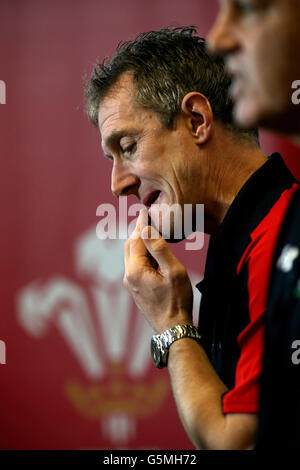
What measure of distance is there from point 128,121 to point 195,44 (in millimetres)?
212

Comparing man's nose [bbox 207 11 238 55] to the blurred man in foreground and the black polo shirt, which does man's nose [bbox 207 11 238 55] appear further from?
the black polo shirt

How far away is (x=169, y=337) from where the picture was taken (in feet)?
3.00

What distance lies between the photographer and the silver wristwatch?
0.91 m

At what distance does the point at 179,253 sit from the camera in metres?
2.09

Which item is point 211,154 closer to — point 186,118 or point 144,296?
point 186,118

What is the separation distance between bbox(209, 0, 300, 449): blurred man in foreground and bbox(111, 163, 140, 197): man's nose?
448 millimetres

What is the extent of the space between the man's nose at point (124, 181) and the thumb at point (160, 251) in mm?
97

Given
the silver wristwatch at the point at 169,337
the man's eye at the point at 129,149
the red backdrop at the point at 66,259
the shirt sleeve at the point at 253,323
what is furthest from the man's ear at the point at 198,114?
the red backdrop at the point at 66,259

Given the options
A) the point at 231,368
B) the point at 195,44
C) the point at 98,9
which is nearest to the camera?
the point at 231,368

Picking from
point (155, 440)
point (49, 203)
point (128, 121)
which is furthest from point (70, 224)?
point (128, 121)

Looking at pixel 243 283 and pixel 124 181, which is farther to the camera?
pixel 124 181

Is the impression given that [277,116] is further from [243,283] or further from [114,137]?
[114,137]

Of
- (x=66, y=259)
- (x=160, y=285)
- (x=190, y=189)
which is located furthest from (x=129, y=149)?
(x=66, y=259)

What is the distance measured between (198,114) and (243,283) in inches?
13.7
